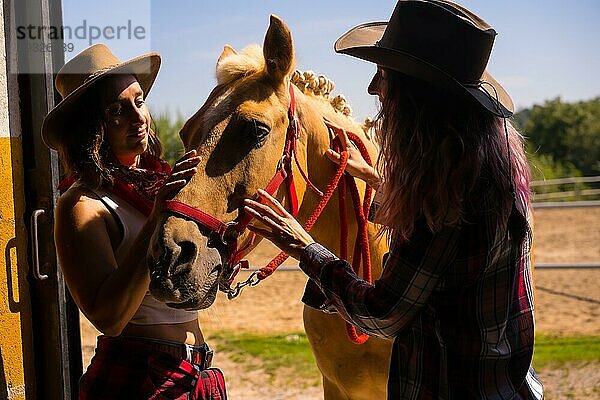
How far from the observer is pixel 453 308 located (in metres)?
1.30

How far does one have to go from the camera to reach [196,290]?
1.46 metres

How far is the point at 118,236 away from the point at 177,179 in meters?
0.21

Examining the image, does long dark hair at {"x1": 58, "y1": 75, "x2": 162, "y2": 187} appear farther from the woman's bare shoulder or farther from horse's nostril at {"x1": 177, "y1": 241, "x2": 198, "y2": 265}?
horse's nostril at {"x1": 177, "y1": 241, "x2": 198, "y2": 265}

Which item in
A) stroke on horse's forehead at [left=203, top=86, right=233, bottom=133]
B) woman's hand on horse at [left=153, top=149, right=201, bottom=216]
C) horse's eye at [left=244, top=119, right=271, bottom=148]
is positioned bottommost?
woman's hand on horse at [left=153, top=149, right=201, bottom=216]

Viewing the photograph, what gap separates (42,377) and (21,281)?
35 centimetres

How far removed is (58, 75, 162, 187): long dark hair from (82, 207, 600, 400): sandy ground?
0.50m

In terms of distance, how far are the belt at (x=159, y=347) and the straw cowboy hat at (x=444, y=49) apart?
76 centimetres

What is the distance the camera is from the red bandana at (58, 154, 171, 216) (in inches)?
A: 64.4

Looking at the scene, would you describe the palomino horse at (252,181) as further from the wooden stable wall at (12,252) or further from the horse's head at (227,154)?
the wooden stable wall at (12,252)

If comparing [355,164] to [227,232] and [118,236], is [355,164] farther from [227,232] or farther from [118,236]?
[118,236]

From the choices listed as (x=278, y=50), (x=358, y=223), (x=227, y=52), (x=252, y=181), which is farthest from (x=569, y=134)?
(x=252, y=181)

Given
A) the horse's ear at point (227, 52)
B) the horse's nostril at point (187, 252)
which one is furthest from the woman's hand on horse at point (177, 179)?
the horse's ear at point (227, 52)

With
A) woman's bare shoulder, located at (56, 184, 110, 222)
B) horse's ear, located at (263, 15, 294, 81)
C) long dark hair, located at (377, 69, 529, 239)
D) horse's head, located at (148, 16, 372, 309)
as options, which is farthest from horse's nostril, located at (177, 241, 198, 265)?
horse's ear, located at (263, 15, 294, 81)

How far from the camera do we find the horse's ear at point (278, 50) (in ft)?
5.47
